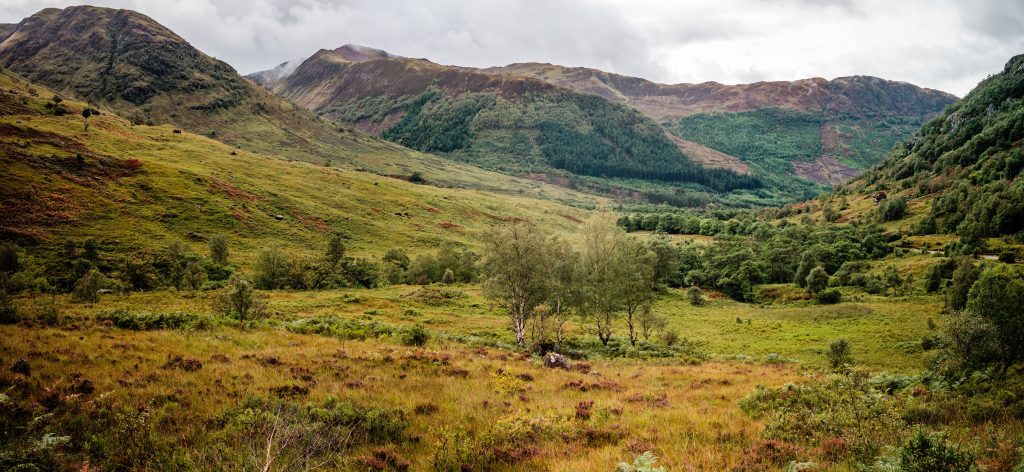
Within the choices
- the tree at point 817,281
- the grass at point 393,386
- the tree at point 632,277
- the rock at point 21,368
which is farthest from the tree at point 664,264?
the rock at point 21,368

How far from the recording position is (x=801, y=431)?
426 inches

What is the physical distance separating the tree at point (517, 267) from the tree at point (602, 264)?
18.9 ft

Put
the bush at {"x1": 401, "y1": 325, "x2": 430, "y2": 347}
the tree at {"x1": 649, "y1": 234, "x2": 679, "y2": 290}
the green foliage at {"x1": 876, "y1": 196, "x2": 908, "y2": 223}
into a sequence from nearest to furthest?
the bush at {"x1": 401, "y1": 325, "x2": 430, "y2": 347} → the tree at {"x1": 649, "y1": 234, "x2": 679, "y2": 290} → the green foliage at {"x1": 876, "y1": 196, "x2": 908, "y2": 223}

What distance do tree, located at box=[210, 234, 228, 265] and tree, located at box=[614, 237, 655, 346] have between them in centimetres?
5754

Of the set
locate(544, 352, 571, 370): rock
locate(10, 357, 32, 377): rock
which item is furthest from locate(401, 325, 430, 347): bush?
locate(10, 357, 32, 377): rock

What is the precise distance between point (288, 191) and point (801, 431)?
123 meters

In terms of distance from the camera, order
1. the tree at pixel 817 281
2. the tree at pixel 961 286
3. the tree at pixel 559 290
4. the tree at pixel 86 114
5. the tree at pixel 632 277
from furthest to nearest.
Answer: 1. the tree at pixel 86 114
2. the tree at pixel 817 281
3. the tree at pixel 961 286
4. the tree at pixel 632 277
5. the tree at pixel 559 290

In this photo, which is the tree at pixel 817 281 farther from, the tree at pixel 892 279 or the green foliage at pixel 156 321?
the green foliage at pixel 156 321

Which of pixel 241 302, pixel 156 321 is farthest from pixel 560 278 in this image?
pixel 156 321

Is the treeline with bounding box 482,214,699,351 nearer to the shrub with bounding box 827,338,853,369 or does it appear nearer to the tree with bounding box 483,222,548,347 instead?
the tree with bounding box 483,222,548,347

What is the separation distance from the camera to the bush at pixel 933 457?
6.57 meters

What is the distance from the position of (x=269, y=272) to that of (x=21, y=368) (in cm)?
5232

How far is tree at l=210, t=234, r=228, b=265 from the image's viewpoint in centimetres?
6594

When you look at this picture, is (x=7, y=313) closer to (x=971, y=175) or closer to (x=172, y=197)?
(x=172, y=197)
